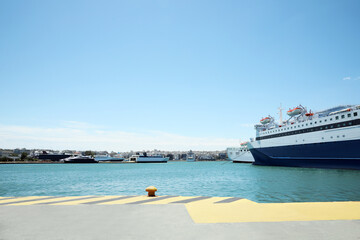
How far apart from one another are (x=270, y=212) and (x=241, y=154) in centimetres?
10209

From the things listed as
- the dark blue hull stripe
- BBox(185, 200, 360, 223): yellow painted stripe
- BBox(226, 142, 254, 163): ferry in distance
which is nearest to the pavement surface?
BBox(185, 200, 360, 223): yellow painted stripe

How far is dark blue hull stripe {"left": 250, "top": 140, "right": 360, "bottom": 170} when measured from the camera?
1479 inches

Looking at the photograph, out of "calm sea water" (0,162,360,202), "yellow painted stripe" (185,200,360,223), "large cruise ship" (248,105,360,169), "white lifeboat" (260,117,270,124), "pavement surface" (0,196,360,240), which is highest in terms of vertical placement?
"white lifeboat" (260,117,270,124)

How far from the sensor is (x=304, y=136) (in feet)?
156

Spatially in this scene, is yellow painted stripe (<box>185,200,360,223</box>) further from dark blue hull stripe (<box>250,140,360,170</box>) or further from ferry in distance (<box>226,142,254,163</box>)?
ferry in distance (<box>226,142,254,163</box>)

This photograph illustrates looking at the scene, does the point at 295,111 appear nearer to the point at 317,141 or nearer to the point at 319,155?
the point at 317,141

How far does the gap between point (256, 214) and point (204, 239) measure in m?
2.32

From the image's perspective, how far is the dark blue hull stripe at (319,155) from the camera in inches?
1479

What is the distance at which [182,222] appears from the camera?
4789mm

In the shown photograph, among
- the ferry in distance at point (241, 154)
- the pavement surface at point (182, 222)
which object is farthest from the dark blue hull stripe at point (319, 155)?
the pavement surface at point (182, 222)

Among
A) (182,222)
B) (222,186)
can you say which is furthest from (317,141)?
(182,222)

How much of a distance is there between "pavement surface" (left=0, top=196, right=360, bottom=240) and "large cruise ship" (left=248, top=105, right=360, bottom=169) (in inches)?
1562

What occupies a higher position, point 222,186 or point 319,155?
point 319,155

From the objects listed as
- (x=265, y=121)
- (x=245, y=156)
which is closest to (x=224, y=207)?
(x=265, y=121)
